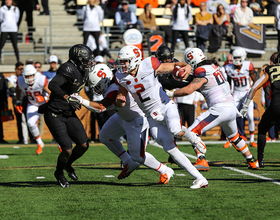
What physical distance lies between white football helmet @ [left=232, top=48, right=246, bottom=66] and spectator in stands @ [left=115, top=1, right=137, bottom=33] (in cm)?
553

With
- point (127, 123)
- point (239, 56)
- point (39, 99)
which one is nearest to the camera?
point (127, 123)

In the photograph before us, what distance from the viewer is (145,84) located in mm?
5547

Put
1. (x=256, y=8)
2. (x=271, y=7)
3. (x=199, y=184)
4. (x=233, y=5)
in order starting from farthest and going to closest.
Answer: (x=271, y=7) < (x=256, y=8) < (x=233, y=5) < (x=199, y=184)

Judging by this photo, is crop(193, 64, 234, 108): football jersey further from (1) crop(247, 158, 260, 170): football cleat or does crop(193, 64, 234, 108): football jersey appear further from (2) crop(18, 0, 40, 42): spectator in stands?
(2) crop(18, 0, 40, 42): spectator in stands

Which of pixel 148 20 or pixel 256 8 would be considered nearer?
pixel 148 20

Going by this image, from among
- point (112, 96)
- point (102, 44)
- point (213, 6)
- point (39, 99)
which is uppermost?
point (213, 6)

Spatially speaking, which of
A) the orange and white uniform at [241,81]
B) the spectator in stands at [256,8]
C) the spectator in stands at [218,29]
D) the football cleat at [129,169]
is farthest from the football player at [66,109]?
the spectator in stands at [256,8]

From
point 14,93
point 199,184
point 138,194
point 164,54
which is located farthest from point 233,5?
point 138,194

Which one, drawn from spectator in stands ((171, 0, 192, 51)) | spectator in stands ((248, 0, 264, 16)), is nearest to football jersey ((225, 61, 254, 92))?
spectator in stands ((171, 0, 192, 51))

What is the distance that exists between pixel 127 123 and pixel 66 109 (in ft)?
2.89

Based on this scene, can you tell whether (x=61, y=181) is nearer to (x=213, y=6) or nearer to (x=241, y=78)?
(x=241, y=78)

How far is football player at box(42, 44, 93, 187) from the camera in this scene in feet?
19.8

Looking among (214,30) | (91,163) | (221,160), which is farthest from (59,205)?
(214,30)

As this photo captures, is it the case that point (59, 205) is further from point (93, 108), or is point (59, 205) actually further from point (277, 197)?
point (277, 197)
